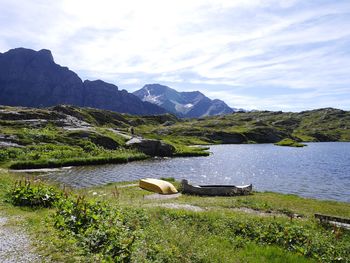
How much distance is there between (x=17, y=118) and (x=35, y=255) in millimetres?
120804

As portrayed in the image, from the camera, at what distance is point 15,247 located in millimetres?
16484

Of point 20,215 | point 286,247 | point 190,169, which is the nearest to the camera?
point 286,247

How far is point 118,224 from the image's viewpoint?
65.4ft

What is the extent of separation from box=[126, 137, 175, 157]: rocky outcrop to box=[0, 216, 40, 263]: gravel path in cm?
9420

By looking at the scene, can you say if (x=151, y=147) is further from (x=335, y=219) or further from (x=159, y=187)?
(x=335, y=219)

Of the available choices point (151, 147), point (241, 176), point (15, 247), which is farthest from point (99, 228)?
point (151, 147)

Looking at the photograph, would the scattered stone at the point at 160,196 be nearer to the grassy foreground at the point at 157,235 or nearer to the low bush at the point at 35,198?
the grassy foreground at the point at 157,235

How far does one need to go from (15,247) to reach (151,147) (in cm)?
10002

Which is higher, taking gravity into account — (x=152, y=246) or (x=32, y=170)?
(x=152, y=246)

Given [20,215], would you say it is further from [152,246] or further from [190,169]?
[190,169]

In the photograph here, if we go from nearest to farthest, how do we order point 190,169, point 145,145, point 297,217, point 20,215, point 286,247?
point 286,247, point 20,215, point 297,217, point 190,169, point 145,145

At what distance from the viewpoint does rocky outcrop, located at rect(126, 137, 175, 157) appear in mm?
114938

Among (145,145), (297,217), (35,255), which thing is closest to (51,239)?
(35,255)

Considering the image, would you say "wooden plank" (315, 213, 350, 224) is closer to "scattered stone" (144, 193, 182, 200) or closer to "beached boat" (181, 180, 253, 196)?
"beached boat" (181, 180, 253, 196)
